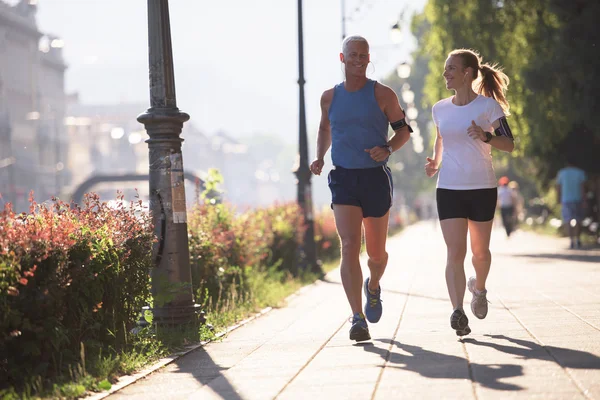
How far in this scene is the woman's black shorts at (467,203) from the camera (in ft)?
24.8

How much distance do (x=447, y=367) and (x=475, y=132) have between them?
1.98 metres

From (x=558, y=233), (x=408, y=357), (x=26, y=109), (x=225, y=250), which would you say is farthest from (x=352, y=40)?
(x=26, y=109)

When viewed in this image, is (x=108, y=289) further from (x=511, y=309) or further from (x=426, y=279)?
(x=426, y=279)

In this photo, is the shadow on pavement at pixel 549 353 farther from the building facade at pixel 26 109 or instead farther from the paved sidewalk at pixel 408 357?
the building facade at pixel 26 109

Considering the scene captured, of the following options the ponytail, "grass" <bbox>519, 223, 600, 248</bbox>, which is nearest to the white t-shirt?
the ponytail

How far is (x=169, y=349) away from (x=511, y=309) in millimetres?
3361

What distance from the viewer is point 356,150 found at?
25.0 ft

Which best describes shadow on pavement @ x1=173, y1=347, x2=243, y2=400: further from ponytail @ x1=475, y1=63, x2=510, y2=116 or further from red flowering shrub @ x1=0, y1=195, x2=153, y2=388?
ponytail @ x1=475, y1=63, x2=510, y2=116

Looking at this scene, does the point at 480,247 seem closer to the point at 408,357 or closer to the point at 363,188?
the point at 363,188

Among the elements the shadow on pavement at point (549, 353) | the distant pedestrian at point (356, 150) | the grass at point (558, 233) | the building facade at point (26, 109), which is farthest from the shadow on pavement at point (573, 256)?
the building facade at point (26, 109)

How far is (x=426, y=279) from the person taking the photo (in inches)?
575

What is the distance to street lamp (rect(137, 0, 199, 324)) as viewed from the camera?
8.88 meters

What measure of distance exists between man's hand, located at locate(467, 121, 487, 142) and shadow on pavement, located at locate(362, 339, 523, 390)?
5.00 ft

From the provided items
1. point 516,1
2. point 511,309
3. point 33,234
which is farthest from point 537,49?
point 33,234
